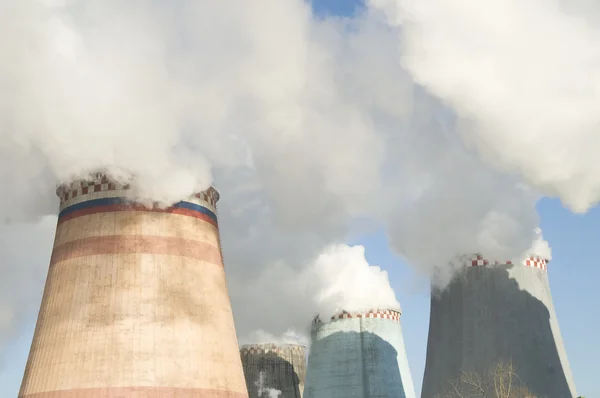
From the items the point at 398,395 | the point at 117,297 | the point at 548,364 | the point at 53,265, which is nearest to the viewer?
the point at 117,297

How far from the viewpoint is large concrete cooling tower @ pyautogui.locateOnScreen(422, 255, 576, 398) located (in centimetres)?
1695

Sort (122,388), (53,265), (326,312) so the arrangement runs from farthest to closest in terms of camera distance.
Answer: (326,312) < (53,265) < (122,388)

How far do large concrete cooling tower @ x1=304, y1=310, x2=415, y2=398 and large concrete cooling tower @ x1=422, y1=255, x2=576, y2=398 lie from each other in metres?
6.60

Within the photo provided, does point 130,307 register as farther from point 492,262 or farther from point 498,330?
point 492,262

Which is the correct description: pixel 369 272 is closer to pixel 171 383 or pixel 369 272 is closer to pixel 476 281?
pixel 476 281

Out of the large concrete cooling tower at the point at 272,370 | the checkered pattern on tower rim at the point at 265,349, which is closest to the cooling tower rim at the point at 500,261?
the checkered pattern on tower rim at the point at 265,349

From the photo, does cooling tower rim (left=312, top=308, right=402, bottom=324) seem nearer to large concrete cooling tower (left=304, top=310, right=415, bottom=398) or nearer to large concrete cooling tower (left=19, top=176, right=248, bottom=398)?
large concrete cooling tower (left=304, top=310, right=415, bottom=398)

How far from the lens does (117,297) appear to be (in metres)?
11.8

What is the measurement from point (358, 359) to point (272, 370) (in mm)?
8164

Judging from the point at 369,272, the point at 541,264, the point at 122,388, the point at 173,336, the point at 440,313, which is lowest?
the point at 122,388

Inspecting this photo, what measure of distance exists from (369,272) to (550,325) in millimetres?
11328

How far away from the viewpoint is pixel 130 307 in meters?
11.8

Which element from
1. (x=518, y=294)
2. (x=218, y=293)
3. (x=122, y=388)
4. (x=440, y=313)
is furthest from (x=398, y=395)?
(x=122, y=388)

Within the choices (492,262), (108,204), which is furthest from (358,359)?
(108,204)
